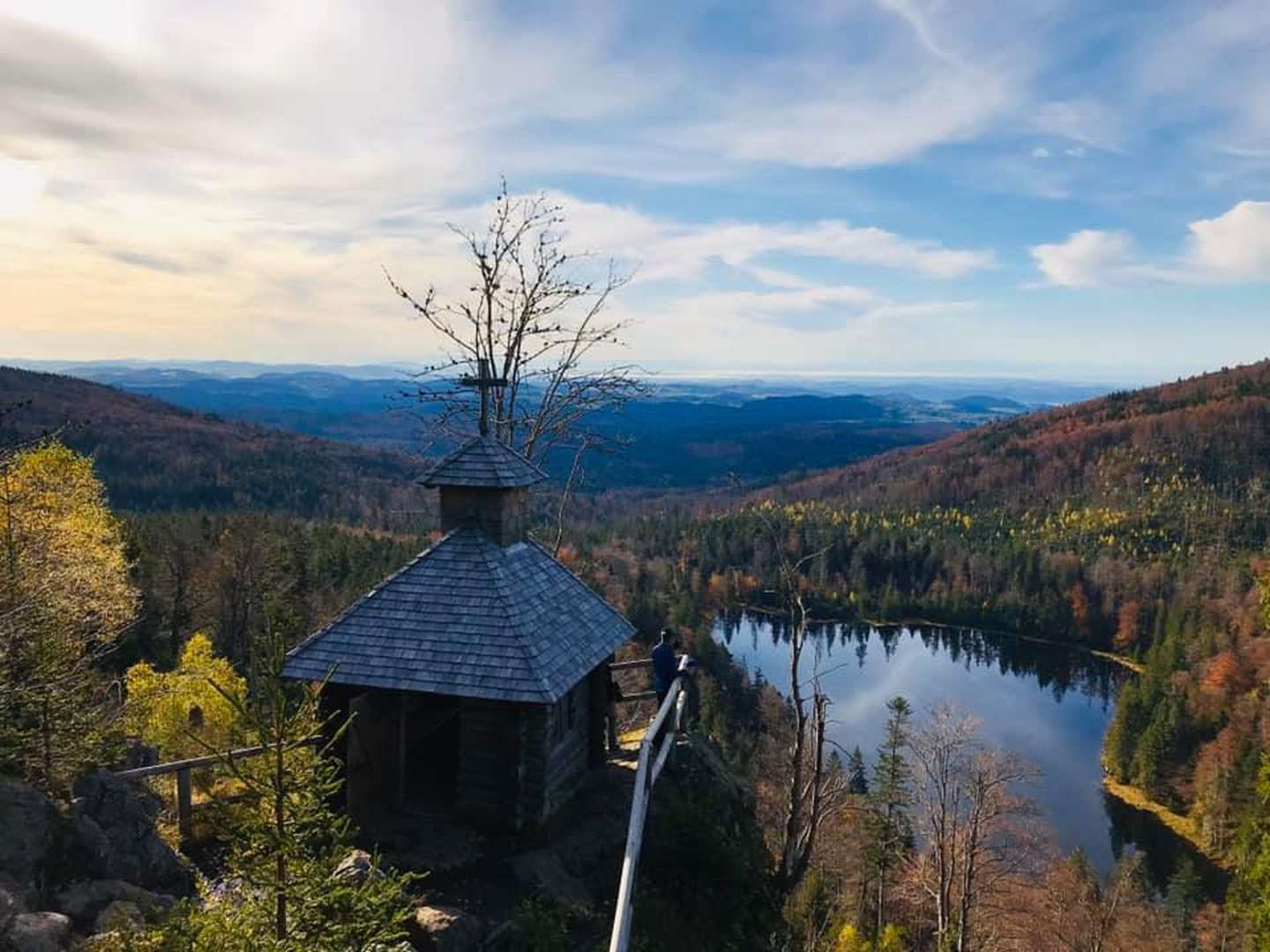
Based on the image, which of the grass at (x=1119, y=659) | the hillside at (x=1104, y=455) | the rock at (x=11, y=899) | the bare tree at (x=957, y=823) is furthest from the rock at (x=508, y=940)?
the hillside at (x=1104, y=455)

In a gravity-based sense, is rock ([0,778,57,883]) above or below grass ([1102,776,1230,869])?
above

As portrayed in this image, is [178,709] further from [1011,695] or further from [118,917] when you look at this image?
[1011,695]

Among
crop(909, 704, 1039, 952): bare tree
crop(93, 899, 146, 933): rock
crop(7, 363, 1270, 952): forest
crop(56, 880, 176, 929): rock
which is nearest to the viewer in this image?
crop(93, 899, 146, 933): rock

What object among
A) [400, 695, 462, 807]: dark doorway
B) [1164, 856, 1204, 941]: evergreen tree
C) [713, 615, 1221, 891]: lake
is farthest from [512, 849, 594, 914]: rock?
[1164, 856, 1204, 941]: evergreen tree

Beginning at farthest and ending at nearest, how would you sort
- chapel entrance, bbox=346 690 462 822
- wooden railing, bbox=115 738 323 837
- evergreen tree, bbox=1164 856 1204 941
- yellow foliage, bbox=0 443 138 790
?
evergreen tree, bbox=1164 856 1204 941 < chapel entrance, bbox=346 690 462 822 < wooden railing, bbox=115 738 323 837 < yellow foliage, bbox=0 443 138 790

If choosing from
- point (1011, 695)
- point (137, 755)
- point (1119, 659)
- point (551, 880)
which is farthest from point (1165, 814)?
point (137, 755)

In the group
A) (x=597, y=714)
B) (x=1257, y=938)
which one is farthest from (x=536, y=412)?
(x=1257, y=938)

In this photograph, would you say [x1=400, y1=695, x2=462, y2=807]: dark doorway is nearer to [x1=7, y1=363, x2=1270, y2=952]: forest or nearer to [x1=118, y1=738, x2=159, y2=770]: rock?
[x1=7, y1=363, x2=1270, y2=952]: forest

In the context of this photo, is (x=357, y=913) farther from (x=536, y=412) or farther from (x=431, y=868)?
(x=536, y=412)
